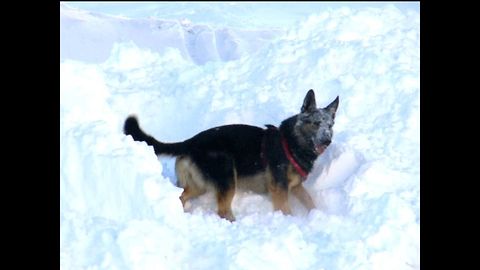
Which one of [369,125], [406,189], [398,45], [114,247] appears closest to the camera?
[114,247]

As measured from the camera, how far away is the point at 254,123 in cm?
800

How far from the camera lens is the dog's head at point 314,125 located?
6426 mm

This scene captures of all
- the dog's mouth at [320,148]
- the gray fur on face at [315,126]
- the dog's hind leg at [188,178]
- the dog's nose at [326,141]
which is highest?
the gray fur on face at [315,126]

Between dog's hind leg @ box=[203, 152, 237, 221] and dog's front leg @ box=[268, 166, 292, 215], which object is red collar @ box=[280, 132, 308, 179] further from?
dog's hind leg @ box=[203, 152, 237, 221]

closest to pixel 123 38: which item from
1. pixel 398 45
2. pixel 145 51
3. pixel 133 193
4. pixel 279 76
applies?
pixel 145 51

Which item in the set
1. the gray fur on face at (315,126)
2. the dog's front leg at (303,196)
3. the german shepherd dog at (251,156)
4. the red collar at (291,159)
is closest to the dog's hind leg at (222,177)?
the german shepherd dog at (251,156)

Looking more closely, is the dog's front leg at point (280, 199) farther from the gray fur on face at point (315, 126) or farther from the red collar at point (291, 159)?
the gray fur on face at point (315, 126)

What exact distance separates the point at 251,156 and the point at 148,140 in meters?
1.19

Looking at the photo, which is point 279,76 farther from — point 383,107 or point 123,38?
point 123,38

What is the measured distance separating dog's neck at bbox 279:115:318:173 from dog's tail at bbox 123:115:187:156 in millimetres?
1234

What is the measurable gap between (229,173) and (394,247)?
2068mm

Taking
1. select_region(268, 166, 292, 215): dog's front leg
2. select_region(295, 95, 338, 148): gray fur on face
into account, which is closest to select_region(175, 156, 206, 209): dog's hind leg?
select_region(268, 166, 292, 215): dog's front leg

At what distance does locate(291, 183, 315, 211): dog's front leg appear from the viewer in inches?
252
